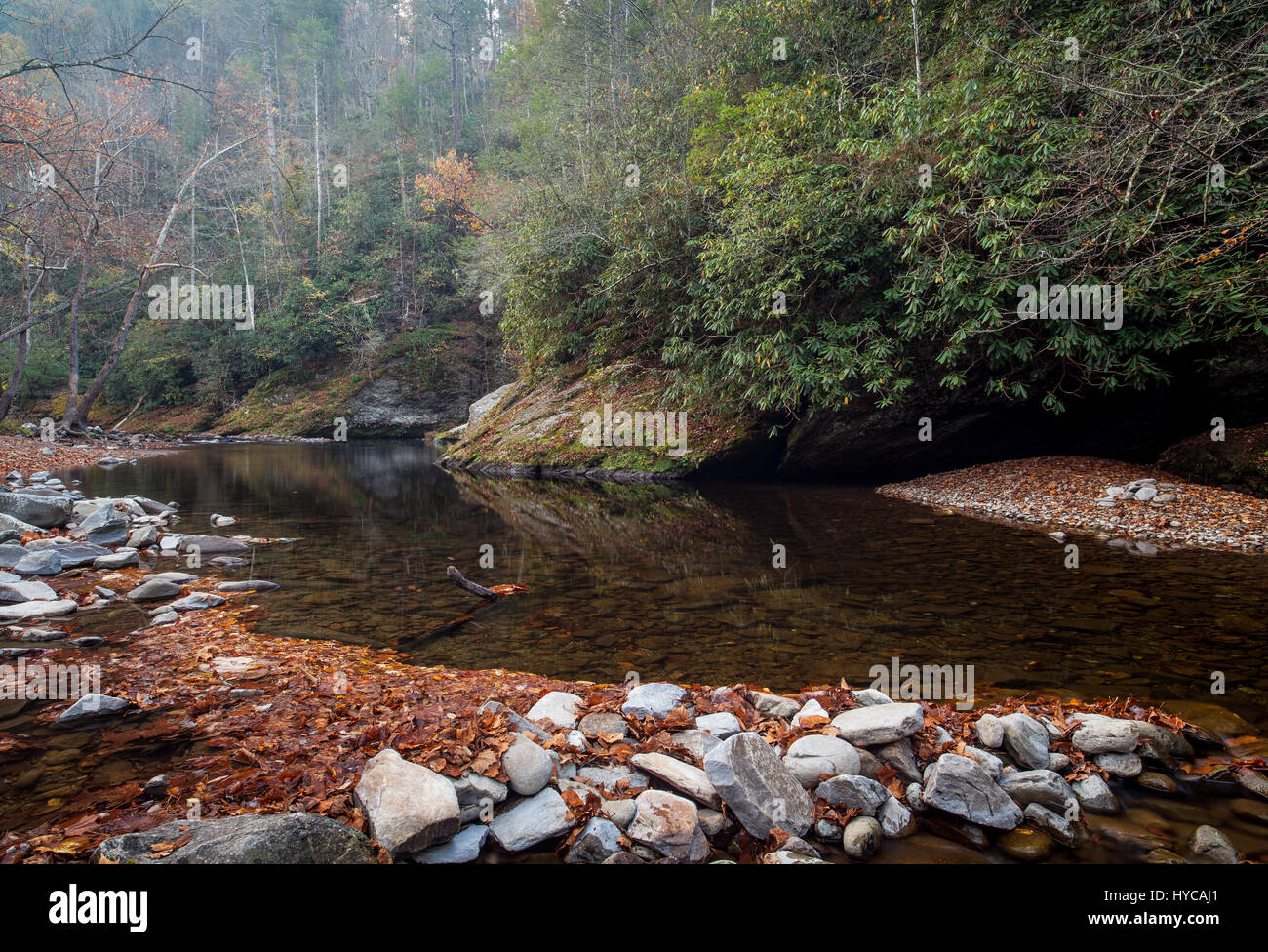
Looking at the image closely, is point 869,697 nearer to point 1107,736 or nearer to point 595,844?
point 1107,736

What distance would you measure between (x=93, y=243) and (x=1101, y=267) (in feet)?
79.5

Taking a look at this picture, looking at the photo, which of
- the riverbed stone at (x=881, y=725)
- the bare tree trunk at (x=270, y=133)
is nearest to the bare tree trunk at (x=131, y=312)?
the bare tree trunk at (x=270, y=133)

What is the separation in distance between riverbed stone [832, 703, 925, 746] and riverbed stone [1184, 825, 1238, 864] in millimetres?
1041

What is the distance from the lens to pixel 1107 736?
121 inches

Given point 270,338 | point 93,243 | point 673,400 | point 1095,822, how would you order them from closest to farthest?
point 1095,822 → point 673,400 → point 93,243 → point 270,338

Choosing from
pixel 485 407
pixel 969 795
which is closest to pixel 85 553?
pixel 969 795

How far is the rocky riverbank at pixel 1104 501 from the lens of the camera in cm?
763

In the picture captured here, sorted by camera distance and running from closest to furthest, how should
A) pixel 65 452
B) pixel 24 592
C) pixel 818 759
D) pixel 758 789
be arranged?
pixel 758 789
pixel 818 759
pixel 24 592
pixel 65 452

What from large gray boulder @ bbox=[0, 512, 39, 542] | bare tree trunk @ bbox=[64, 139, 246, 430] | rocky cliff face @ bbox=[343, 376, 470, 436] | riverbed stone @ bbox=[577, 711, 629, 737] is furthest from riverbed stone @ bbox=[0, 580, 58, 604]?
rocky cliff face @ bbox=[343, 376, 470, 436]

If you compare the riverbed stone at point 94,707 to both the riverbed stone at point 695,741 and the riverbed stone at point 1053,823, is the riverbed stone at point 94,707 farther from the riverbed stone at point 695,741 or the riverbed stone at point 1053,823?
the riverbed stone at point 1053,823

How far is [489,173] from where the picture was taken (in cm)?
3356

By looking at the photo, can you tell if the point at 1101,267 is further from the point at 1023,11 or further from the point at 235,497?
the point at 235,497

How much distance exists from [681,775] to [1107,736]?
87.1 inches
